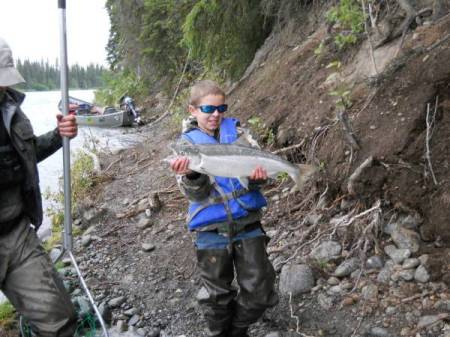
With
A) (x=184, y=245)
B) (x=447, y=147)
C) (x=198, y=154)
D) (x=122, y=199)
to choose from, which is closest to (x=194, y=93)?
(x=198, y=154)

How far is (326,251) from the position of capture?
5.49m

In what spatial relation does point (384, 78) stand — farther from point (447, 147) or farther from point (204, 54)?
point (204, 54)

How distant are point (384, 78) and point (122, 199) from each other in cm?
585

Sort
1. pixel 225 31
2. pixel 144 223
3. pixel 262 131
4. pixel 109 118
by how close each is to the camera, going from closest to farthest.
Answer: pixel 262 131 < pixel 144 223 < pixel 225 31 < pixel 109 118

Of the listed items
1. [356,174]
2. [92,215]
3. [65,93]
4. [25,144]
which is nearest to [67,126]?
[25,144]

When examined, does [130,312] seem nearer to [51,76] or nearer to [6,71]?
[6,71]

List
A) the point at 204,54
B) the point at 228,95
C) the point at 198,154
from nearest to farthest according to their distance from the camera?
the point at 198,154 < the point at 204,54 < the point at 228,95

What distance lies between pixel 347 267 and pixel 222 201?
1.71m

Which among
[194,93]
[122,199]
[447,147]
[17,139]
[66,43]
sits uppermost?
[66,43]

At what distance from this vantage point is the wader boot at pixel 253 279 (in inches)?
172

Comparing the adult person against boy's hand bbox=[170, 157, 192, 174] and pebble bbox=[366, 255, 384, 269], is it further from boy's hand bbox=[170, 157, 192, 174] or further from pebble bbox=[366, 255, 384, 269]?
pebble bbox=[366, 255, 384, 269]

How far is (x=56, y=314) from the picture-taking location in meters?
4.07

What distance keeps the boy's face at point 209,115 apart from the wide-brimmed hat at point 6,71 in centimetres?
147

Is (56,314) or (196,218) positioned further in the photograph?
(196,218)
